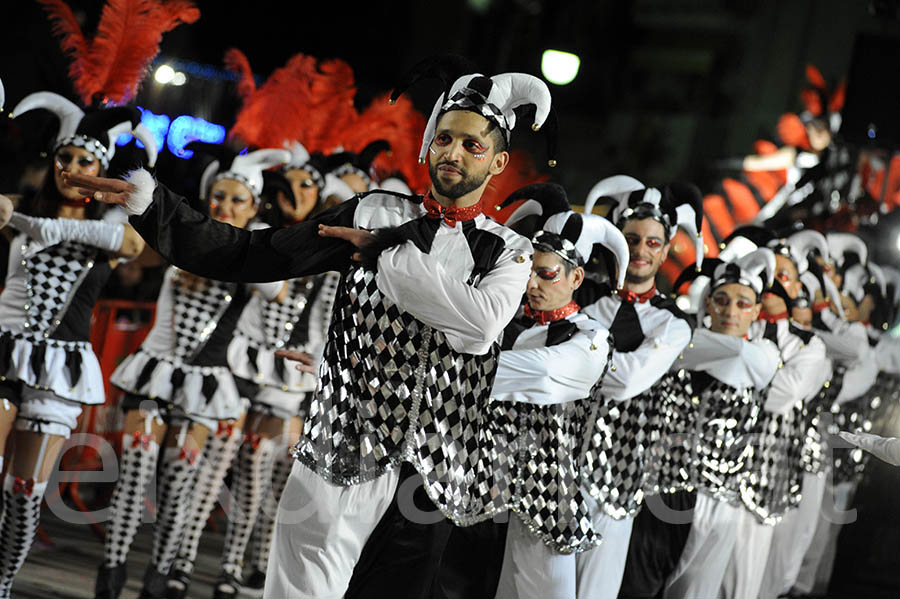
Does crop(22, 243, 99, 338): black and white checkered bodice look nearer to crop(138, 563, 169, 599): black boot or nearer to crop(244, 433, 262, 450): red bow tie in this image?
crop(138, 563, 169, 599): black boot

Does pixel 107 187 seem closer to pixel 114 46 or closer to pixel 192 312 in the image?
pixel 114 46

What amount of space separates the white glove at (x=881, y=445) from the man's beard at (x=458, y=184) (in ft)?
5.95

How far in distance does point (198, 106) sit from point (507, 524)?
9.66 metres

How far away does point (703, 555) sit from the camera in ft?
19.3

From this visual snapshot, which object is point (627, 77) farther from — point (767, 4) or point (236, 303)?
point (236, 303)

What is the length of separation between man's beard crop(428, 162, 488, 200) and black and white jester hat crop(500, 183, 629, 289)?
1.05m

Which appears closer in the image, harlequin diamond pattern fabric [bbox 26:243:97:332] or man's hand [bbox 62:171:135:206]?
man's hand [bbox 62:171:135:206]

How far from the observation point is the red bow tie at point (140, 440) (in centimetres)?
Answer: 561

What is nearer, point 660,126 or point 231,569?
point 231,569

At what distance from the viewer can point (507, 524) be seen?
481 cm

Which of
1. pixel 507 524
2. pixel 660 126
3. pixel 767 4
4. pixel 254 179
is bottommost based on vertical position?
pixel 507 524

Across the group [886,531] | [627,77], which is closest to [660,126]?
[627,77]

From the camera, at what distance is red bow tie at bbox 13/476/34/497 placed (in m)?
4.98

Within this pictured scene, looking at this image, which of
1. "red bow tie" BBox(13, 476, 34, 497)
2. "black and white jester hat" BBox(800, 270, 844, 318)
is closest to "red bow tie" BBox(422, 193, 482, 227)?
"red bow tie" BBox(13, 476, 34, 497)
